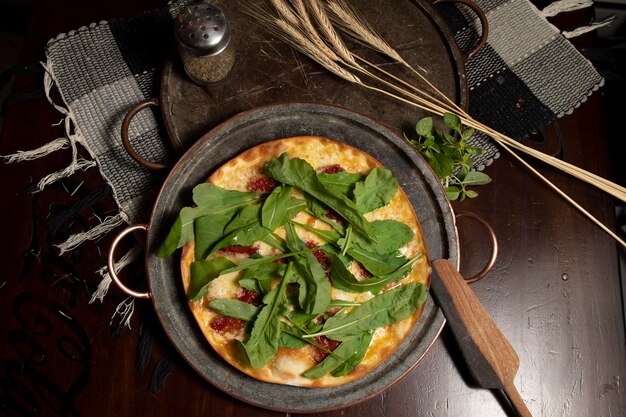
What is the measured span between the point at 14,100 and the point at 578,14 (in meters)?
1.70

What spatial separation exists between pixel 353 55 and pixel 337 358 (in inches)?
31.4

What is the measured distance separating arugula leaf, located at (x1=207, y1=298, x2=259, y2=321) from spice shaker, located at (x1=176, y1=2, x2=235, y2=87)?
60cm

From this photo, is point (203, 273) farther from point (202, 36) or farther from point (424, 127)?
point (424, 127)

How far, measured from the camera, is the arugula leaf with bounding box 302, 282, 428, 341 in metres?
1.29

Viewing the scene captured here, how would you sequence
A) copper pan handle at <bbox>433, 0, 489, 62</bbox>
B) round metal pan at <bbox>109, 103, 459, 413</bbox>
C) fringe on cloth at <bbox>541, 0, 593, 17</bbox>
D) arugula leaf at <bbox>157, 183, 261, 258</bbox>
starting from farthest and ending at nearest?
fringe on cloth at <bbox>541, 0, 593, 17</bbox>
copper pan handle at <bbox>433, 0, 489, 62</bbox>
round metal pan at <bbox>109, 103, 459, 413</bbox>
arugula leaf at <bbox>157, 183, 261, 258</bbox>

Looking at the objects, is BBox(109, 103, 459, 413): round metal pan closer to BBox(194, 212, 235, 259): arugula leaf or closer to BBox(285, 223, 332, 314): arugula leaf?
BBox(194, 212, 235, 259): arugula leaf

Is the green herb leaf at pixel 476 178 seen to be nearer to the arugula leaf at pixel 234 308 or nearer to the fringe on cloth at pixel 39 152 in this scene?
the arugula leaf at pixel 234 308

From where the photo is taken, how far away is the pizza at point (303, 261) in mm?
1275

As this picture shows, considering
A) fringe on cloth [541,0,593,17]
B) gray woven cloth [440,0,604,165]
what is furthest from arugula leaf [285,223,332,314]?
fringe on cloth [541,0,593,17]

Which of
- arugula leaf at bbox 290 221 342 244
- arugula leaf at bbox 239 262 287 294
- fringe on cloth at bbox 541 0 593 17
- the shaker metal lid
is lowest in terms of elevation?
arugula leaf at bbox 239 262 287 294

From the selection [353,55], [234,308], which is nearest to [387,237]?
[234,308]

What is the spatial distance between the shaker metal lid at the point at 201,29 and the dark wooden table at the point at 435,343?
42 cm

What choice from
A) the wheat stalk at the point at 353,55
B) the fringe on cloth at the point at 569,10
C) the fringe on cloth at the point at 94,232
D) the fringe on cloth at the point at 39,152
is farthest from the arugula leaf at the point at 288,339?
the fringe on cloth at the point at 569,10

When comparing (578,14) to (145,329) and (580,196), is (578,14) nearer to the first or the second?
(580,196)
